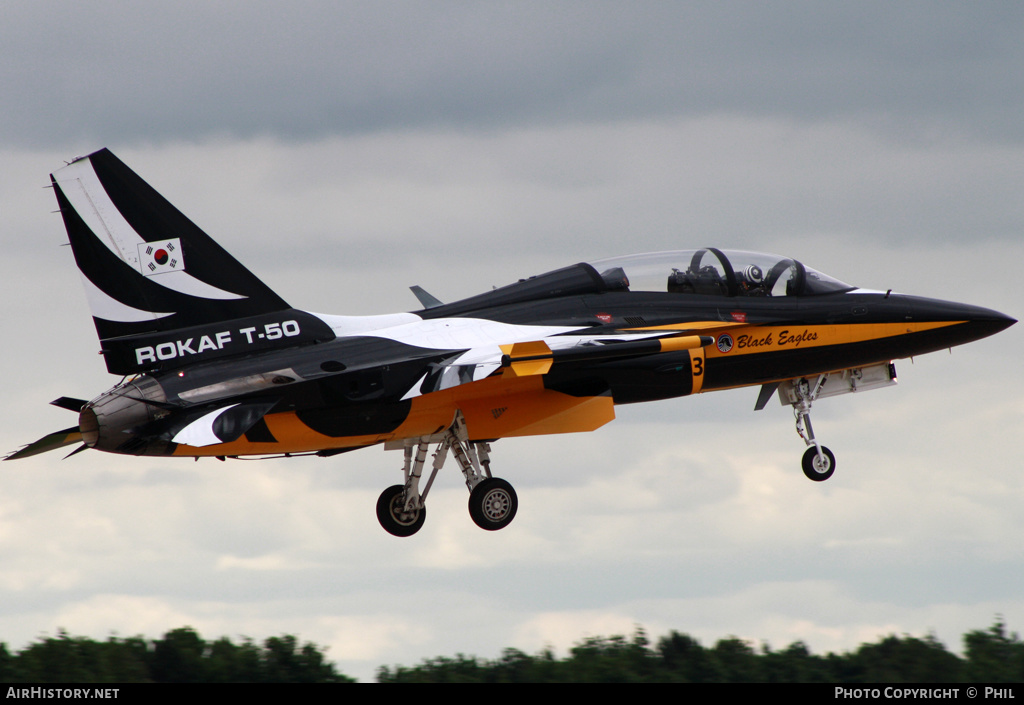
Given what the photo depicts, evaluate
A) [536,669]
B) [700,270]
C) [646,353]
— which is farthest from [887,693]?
[536,669]

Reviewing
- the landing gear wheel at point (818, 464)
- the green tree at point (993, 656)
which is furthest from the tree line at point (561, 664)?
the landing gear wheel at point (818, 464)

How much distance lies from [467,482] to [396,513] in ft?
4.64

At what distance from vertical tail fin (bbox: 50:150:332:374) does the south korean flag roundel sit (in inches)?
Result: 0.6

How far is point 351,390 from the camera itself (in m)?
19.2

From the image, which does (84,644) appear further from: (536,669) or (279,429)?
(279,429)

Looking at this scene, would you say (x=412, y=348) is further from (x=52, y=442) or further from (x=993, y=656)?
(x=993, y=656)

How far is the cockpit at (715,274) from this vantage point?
21781 millimetres

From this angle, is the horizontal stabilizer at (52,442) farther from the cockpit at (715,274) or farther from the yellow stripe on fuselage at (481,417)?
the cockpit at (715,274)

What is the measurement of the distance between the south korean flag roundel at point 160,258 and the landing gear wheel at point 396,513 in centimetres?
518

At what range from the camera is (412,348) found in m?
19.7

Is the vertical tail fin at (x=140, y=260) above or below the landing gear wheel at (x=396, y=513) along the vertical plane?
above

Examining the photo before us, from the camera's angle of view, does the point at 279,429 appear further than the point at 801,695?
Yes

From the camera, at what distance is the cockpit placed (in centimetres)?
2178

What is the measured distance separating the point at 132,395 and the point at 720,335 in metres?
9.06
